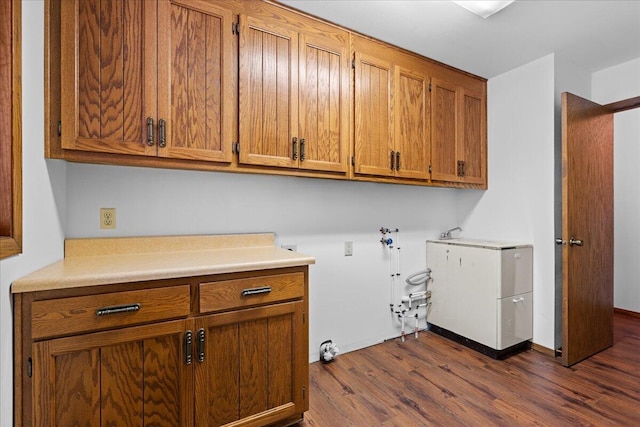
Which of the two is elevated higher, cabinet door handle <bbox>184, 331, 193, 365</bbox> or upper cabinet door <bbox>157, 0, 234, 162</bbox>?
upper cabinet door <bbox>157, 0, 234, 162</bbox>

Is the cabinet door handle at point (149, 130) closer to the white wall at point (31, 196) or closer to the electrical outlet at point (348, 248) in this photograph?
the white wall at point (31, 196)

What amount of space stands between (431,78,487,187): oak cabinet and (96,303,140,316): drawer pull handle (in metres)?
2.16

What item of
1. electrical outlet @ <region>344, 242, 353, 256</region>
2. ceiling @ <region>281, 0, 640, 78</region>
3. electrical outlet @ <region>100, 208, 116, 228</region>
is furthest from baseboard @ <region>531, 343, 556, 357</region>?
electrical outlet @ <region>100, 208, 116, 228</region>

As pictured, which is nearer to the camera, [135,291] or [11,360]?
[11,360]

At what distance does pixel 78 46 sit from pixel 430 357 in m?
2.82

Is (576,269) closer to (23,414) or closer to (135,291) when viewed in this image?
(135,291)

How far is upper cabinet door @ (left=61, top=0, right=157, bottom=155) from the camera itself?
4.37ft

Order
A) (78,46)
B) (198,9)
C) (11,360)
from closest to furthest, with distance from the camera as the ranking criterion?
(11,360)
(78,46)
(198,9)

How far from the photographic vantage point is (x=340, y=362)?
2.30 m

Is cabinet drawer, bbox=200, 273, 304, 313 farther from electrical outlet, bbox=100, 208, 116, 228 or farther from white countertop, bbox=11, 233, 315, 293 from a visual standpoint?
electrical outlet, bbox=100, 208, 116, 228

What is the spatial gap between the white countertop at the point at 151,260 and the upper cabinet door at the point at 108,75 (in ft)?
1.74

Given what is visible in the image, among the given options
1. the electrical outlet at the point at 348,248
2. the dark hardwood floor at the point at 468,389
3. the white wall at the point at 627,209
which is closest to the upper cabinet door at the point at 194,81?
the electrical outlet at the point at 348,248

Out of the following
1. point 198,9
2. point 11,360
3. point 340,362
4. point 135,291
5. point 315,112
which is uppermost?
point 198,9

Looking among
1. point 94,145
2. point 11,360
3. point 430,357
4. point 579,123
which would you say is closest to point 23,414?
point 11,360
